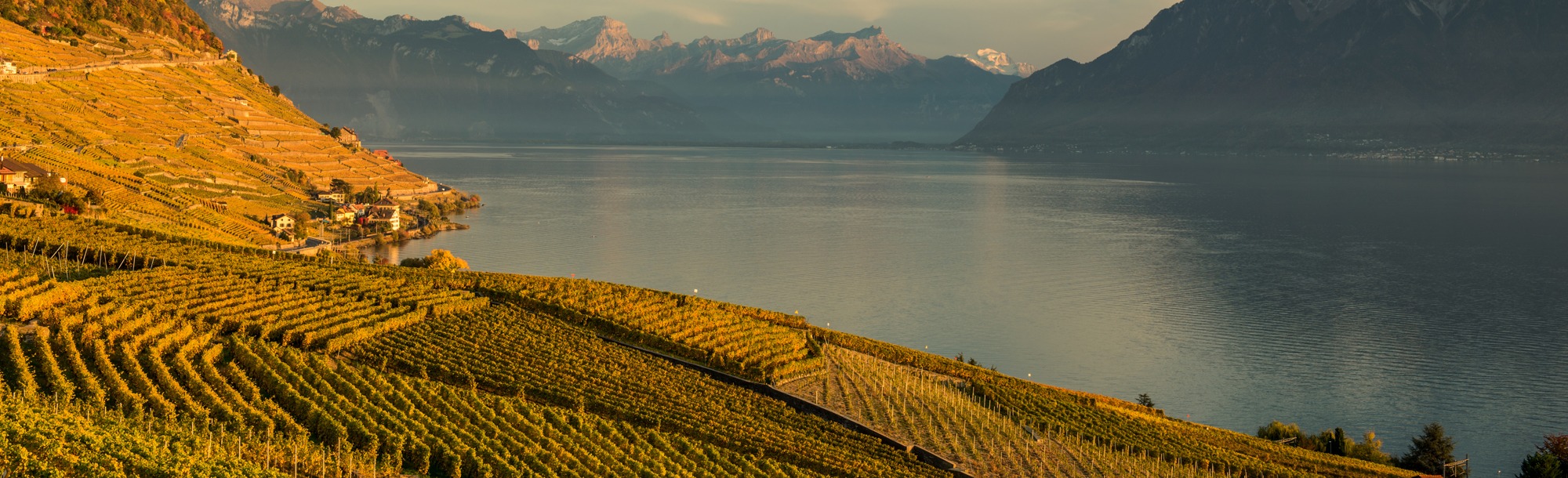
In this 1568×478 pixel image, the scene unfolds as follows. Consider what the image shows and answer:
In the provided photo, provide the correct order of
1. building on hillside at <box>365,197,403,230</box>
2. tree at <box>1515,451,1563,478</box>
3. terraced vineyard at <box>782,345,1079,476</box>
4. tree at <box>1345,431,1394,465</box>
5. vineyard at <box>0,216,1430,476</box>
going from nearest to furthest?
vineyard at <box>0,216,1430,476</box>
terraced vineyard at <box>782,345,1079,476</box>
tree at <box>1515,451,1563,478</box>
tree at <box>1345,431,1394,465</box>
building on hillside at <box>365,197,403,230</box>

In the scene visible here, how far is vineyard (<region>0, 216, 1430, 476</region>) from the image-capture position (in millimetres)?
45719

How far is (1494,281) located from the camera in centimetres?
13625

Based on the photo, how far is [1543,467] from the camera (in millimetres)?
62406

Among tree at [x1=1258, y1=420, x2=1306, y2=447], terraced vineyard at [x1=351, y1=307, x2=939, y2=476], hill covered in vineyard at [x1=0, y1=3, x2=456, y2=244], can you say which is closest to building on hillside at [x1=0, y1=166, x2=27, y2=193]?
hill covered in vineyard at [x1=0, y1=3, x2=456, y2=244]

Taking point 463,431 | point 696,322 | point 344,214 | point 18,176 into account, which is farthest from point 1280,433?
point 344,214

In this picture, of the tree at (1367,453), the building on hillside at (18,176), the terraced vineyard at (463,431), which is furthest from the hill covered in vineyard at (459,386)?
the tree at (1367,453)

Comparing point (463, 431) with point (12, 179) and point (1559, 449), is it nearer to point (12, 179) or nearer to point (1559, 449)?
point (1559, 449)

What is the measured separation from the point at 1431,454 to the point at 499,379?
48.0 meters

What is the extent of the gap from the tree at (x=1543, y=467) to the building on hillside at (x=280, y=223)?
106471mm

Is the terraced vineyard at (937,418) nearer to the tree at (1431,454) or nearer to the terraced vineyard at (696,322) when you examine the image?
the terraced vineyard at (696,322)

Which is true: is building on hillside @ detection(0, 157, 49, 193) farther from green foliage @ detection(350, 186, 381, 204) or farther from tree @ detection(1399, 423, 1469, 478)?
tree @ detection(1399, 423, 1469, 478)

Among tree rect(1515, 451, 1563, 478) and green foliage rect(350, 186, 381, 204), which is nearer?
tree rect(1515, 451, 1563, 478)

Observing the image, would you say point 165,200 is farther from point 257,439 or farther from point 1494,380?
point 1494,380

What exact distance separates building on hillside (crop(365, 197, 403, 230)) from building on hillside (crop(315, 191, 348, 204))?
490 centimetres
